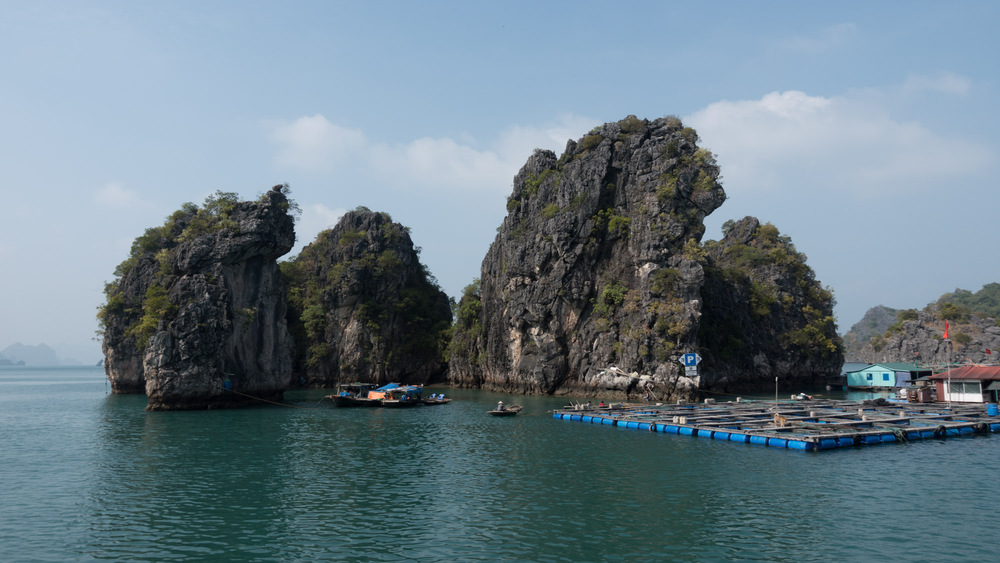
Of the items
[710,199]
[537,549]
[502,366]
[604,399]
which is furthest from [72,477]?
[710,199]

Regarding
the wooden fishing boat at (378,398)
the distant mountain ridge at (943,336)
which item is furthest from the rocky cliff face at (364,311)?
the distant mountain ridge at (943,336)

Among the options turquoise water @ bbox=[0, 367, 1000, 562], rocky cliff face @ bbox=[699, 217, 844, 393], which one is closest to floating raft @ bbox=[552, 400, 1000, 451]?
turquoise water @ bbox=[0, 367, 1000, 562]

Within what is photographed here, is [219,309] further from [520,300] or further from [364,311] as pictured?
[520,300]

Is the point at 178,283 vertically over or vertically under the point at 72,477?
over

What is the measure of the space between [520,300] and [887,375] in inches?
2176

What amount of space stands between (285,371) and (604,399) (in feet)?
122

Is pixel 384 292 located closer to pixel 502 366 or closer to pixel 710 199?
pixel 502 366

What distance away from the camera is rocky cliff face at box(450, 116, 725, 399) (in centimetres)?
6444

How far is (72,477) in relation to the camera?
27469 mm

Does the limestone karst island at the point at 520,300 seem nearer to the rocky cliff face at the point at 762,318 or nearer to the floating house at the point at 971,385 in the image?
the rocky cliff face at the point at 762,318

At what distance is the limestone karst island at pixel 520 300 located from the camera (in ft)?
197

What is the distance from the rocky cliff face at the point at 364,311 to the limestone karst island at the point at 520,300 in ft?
0.96

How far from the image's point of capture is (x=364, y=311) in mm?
91875

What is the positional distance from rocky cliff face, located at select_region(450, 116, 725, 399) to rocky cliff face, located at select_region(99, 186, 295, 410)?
29821 mm
